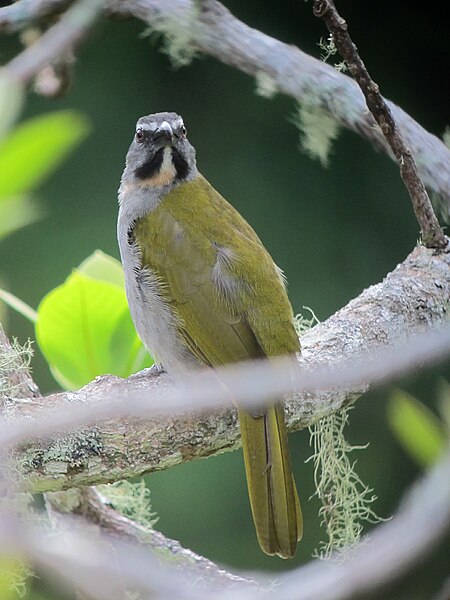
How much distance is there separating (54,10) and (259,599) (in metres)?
2.21

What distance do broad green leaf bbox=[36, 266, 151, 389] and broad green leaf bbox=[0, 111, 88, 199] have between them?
1540 millimetres

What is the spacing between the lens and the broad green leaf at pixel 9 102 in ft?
3.05

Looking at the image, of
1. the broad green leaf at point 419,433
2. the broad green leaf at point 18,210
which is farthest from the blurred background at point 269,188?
the broad green leaf at point 18,210

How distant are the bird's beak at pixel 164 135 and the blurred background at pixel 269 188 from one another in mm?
1843

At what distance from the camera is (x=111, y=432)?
7.04 feet

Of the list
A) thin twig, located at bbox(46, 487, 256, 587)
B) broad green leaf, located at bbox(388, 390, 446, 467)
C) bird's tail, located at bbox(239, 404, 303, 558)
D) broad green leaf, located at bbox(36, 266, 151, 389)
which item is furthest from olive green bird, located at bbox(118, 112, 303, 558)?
broad green leaf, located at bbox(388, 390, 446, 467)

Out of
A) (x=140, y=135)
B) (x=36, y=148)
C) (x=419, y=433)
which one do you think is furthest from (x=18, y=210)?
(x=140, y=135)

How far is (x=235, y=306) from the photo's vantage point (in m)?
2.36

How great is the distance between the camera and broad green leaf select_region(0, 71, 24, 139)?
3.05ft

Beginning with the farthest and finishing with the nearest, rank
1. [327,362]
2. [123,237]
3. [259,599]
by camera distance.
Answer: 1. [123,237]
2. [327,362]
3. [259,599]

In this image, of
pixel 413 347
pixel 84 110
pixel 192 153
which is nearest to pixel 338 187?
pixel 84 110

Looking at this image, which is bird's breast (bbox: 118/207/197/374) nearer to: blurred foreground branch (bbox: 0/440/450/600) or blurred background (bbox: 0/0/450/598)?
blurred foreground branch (bbox: 0/440/450/600)

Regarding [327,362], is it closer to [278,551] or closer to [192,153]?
[278,551]

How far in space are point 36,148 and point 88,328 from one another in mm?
1684
